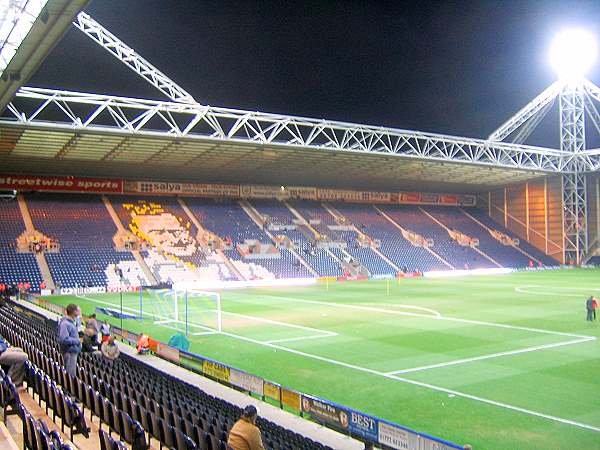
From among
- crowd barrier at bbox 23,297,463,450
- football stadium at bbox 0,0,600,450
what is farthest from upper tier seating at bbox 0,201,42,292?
crowd barrier at bbox 23,297,463,450

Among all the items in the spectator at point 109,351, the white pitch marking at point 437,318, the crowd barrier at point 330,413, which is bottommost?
the white pitch marking at point 437,318

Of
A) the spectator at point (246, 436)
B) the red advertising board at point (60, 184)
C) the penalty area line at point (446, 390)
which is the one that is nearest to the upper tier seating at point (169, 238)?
the red advertising board at point (60, 184)

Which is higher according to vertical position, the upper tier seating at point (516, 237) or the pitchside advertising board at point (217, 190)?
the pitchside advertising board at point (217, 190)

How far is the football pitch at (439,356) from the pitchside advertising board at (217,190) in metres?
17.5

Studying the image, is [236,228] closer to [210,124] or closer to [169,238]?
[169,238]

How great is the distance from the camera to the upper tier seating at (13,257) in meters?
40.8

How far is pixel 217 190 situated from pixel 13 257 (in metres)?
20.6

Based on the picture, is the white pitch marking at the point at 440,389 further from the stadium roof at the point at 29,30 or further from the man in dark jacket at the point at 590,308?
the man in dark jacket at the point at 590,308

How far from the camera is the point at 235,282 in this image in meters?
47.3

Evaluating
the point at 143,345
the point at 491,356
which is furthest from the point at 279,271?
the point at 143,345

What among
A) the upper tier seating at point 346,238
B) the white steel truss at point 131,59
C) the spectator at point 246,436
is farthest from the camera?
the upper tier seating at point 346,238

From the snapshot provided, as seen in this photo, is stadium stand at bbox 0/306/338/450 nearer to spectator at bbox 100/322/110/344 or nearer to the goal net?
spectator at bbox 100/322/110/344

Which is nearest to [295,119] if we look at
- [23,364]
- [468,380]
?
[468,380]

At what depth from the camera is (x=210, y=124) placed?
125 feet
